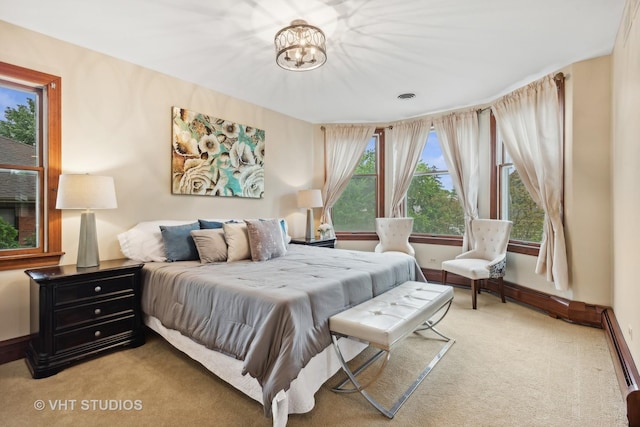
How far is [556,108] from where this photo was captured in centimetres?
332

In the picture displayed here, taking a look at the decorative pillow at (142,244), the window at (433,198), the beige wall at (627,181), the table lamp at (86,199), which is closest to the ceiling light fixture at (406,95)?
the window at (433,198)

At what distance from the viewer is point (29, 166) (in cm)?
256

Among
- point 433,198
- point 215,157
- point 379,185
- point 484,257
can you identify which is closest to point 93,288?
point 215,157

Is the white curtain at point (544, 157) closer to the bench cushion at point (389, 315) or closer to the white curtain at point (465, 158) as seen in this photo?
the white curtain at point (465, 158)

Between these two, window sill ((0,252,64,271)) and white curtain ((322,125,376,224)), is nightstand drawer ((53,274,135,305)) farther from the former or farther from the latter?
white curtain ((322,125,376,224))

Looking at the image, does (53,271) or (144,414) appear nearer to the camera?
(144,414)

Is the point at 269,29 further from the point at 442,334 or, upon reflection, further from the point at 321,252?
the point at 442,334

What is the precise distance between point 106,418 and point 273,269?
4.47ft

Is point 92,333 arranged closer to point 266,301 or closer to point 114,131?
point 266,301

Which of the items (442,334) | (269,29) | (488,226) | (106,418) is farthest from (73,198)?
(488,226)

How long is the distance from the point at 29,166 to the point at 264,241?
80.6 inches

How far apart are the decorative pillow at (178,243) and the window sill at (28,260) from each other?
83 centimetres

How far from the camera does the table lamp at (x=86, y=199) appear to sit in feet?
7.93

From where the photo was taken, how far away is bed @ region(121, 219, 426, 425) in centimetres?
165
